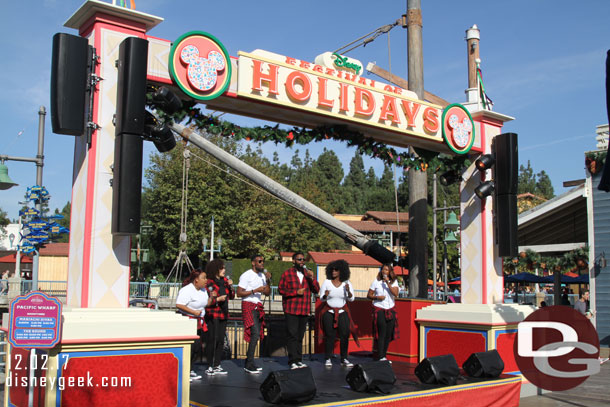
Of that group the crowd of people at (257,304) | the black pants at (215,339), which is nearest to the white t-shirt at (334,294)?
the crowd of people at (257,304)

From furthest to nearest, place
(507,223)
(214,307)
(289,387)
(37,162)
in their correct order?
(37,162) < (507,223) < (214,307) < (289,387)

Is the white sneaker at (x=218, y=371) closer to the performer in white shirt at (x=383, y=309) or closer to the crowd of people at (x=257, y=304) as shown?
the crowd of people at (x=257, y=304)

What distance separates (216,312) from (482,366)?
12.2 ft

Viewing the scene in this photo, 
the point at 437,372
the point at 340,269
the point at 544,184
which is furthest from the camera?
the point at 544,184

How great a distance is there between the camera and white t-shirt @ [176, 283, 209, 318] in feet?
24.1

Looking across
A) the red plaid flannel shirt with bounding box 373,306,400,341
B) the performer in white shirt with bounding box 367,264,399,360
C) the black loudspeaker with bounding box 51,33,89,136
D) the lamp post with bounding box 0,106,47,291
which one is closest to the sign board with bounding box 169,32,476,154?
the black loudspeaker with bounding box 51,33,89,136

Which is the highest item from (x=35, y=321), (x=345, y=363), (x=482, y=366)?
(x=35, y=321)

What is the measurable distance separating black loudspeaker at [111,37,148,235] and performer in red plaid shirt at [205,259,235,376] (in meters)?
2.03

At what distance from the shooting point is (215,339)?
802 cm

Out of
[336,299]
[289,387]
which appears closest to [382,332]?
[336,299]

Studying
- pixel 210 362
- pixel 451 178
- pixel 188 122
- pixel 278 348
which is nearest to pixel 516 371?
pixel 451 178

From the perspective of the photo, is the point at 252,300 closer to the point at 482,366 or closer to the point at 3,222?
the point at 482,366

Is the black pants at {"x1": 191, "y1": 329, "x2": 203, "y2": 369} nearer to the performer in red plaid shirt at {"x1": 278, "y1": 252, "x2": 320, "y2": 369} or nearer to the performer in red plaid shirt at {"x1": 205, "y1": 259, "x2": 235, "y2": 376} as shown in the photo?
the performer in red plaid shirt at {"x1": 205, "y1": 259, "x2": 235, "y2": 376}

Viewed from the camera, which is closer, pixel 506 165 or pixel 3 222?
pixel 506 165
